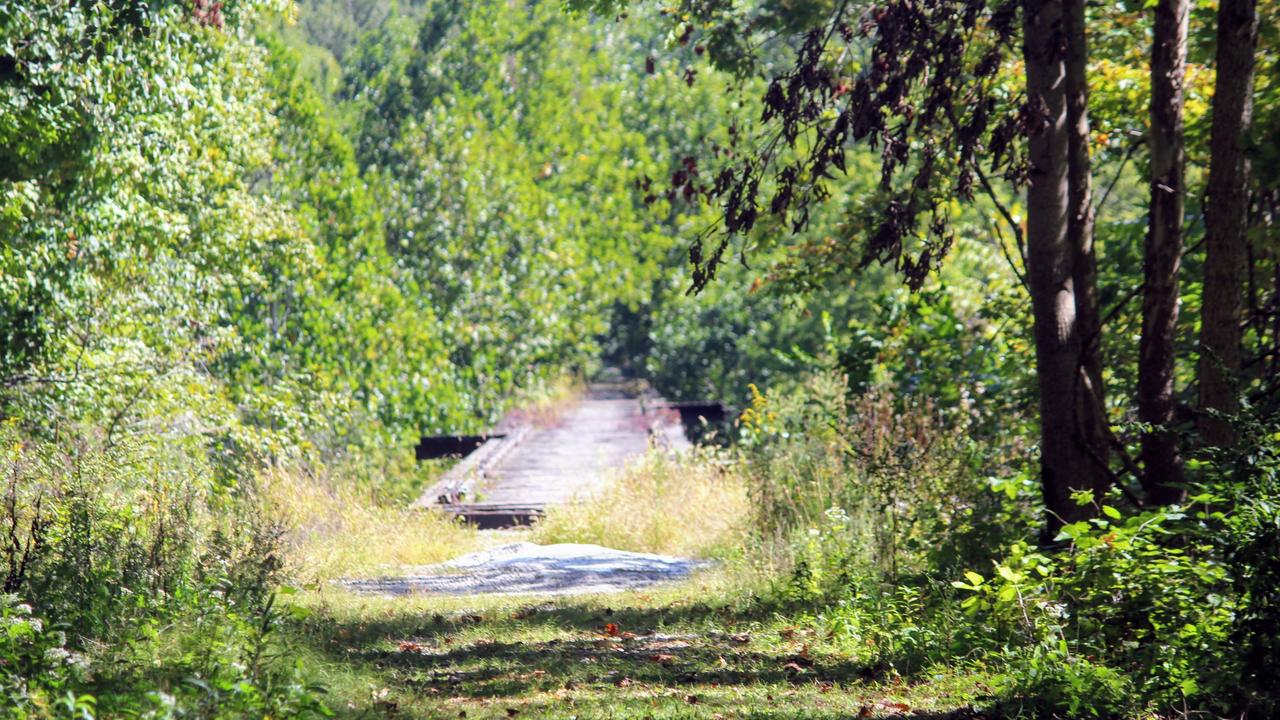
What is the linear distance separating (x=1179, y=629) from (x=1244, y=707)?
2.10 ft

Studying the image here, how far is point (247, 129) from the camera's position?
1516 cm

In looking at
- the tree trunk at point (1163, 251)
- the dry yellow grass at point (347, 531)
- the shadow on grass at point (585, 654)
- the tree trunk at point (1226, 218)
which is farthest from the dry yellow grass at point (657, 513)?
the tree trunk at point (1226, 218)

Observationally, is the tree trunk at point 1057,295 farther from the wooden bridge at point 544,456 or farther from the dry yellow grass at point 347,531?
the wooden bridge at point 544,456

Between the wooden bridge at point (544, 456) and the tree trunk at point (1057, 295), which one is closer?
the tree trunk at point (1057, 295)

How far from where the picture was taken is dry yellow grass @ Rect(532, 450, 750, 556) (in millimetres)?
12367

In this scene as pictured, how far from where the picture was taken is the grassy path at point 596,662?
20.7 feet

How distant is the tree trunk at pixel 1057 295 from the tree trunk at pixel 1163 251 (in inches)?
13.5

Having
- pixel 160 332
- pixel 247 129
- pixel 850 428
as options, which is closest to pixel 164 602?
pixel 850 428

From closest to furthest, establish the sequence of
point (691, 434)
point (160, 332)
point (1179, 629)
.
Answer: point (1179, 629) < point (160, 332) < point (691, 434)

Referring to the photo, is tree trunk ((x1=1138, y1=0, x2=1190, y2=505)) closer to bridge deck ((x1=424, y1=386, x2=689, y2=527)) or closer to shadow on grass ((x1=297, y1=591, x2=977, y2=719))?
shadow on grass ((x1=297, y1=591, x2=977, y2=719))

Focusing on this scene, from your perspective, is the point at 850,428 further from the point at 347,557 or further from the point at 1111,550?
the point at 1111,550

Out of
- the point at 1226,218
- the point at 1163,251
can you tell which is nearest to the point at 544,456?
the point at 1163,251

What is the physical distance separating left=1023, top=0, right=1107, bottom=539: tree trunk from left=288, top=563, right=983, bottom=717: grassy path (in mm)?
1851

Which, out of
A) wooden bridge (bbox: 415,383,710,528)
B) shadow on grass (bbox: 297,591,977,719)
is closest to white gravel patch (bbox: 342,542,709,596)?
shadow on grass (bbox: 297,591,977,719)
